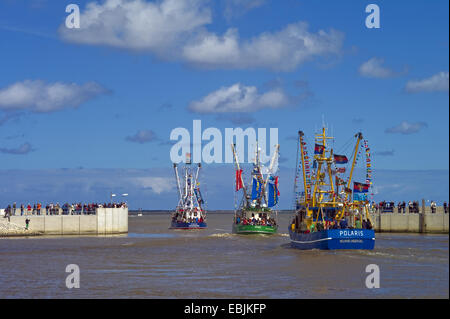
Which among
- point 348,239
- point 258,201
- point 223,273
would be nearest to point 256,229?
point 258,201

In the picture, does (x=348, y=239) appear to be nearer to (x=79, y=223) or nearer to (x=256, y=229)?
(x=256, y=229)

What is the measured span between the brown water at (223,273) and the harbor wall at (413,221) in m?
38.7

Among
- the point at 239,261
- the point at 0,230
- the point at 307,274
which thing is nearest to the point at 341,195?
the point at 239,261

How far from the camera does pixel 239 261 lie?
5638cm

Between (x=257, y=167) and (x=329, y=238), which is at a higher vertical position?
(x=257, y=167)

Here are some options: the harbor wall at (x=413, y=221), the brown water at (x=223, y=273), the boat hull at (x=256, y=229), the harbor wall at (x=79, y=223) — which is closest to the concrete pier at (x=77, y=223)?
the harbor wall at (x=79, y=223)

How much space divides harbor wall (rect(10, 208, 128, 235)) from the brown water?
3044 centimetres

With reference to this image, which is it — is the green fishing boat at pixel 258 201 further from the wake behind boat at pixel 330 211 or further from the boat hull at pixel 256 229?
the wake behind boat at pixel 330 211

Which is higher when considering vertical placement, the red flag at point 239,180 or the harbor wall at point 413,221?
the red flag at point 239,180

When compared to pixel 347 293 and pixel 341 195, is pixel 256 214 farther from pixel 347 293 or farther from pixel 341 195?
pixel 347 293

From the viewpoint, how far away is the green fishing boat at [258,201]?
103 metres

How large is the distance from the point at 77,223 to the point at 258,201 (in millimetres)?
27154
